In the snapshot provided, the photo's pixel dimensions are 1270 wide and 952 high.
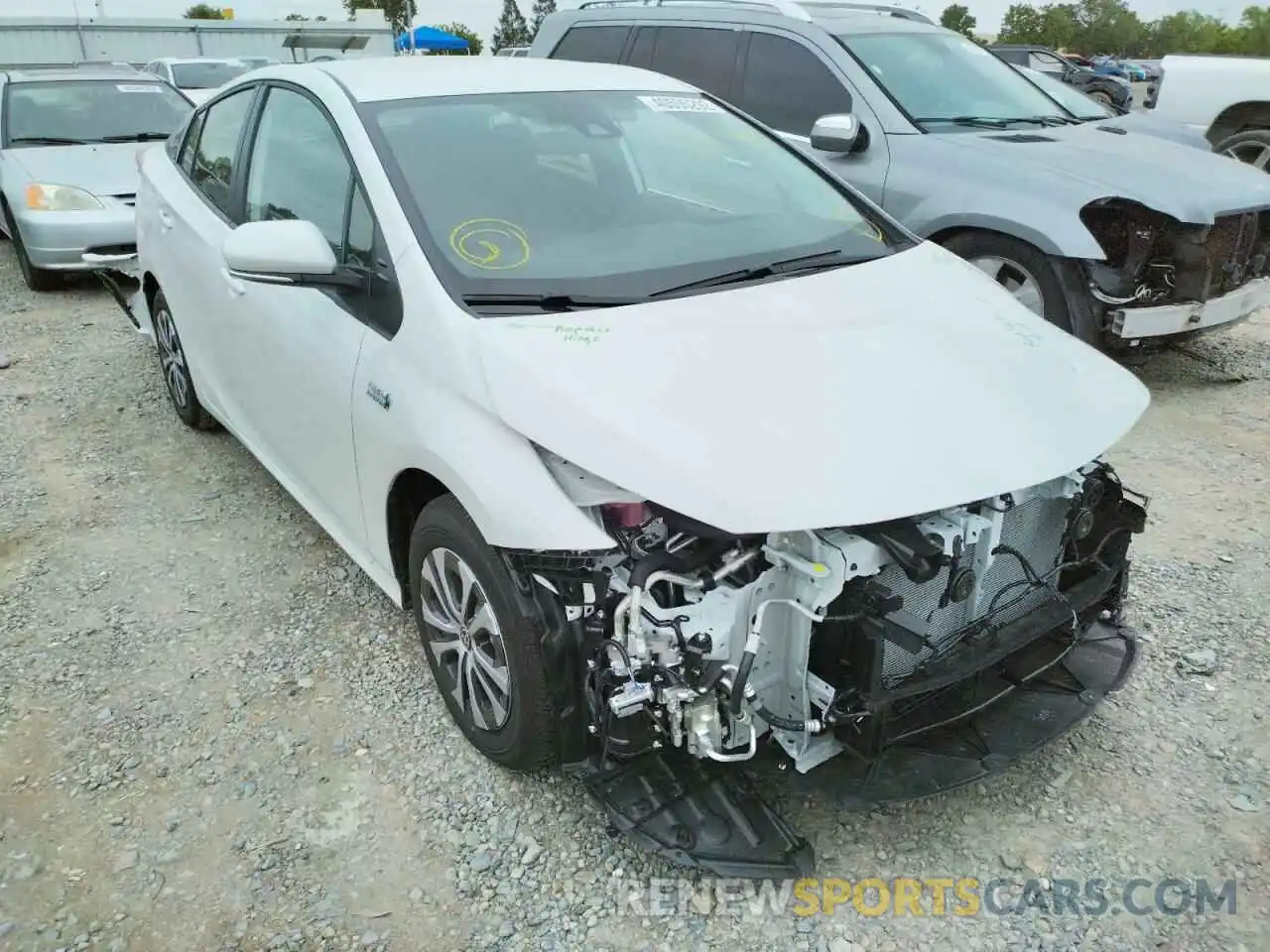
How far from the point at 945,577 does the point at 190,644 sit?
8.01ft

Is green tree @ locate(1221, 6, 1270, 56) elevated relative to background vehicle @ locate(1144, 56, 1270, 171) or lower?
lower

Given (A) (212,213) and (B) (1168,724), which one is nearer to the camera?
(B) (1168,724)

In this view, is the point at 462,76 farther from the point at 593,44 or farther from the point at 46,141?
the point at 46,141

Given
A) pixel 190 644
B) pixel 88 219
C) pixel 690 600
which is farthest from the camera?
pixel 88 219

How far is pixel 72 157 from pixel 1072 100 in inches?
291

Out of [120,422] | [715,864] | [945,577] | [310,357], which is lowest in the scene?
[120,422]

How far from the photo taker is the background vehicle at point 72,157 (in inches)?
280

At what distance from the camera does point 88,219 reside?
23.4 feet

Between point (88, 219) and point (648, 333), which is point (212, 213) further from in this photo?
point (88, 219)

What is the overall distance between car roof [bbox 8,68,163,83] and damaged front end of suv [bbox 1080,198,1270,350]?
25.9 feet

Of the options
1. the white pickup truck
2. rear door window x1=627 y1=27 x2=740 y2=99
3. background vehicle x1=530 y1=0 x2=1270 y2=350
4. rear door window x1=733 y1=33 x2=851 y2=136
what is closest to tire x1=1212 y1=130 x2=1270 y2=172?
the white pickup truck

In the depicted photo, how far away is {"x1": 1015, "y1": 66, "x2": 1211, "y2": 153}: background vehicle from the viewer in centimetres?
634

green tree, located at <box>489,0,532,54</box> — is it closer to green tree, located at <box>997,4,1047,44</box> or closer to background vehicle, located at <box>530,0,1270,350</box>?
green tree, located at <box>997,4,1047,44</box>

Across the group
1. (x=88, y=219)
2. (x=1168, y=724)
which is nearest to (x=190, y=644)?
(x=1168, y=724)
